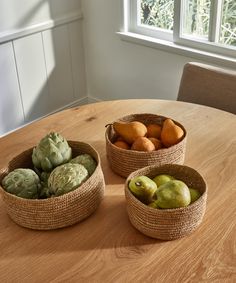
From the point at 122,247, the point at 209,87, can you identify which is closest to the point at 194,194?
the point at 122,247

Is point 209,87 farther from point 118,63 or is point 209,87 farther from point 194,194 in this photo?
point 118,63

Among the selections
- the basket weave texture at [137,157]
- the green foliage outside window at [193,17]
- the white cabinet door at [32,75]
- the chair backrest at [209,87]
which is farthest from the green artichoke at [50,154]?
the white cabinet door at [32,75]

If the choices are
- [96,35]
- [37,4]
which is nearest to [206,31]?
[96,35]

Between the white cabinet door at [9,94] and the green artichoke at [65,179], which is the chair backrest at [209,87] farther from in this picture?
the white cabinet door at [9,94]

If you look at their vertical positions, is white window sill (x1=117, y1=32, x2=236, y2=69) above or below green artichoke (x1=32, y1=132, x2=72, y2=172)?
below

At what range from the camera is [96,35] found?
272 centimetres

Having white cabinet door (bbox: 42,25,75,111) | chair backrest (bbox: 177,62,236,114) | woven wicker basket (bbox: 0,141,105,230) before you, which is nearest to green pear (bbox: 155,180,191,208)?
woven wicker basket (bbox: 0,141,105,230)

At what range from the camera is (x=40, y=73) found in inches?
103

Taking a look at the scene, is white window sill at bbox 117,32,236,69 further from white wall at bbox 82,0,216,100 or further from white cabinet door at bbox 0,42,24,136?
white cabinet door at bbox 0,42,24,136

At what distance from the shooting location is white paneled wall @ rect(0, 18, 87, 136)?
2.45 meters

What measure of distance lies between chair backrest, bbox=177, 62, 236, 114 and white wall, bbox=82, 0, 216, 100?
2.21 feet

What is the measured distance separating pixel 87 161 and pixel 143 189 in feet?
0.58

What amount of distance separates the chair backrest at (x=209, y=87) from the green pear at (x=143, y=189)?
0.75 m

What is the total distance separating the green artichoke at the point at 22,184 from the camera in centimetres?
92
